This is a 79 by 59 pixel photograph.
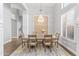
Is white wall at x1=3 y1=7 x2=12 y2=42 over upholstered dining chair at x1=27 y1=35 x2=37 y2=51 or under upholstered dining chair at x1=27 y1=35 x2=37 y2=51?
over

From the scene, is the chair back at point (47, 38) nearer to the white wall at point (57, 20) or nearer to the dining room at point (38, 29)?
the dining room at point (38, 29)

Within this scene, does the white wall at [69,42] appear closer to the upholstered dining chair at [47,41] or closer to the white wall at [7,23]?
the upholstered dining chair at [47,41]

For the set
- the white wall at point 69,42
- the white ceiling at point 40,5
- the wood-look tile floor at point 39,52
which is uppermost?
the white ceiling at point 40,5

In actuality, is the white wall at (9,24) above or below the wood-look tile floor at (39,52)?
above

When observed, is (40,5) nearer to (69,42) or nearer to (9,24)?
(9,24)

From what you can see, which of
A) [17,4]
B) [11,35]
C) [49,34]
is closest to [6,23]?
[11,35]

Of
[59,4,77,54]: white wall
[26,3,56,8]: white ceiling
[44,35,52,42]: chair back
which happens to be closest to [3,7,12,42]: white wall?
[26,3,56,8]: white ceiling

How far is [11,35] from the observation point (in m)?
2.80

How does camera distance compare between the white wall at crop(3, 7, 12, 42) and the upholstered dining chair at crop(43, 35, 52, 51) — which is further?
the upholstered dining chair at crop(43, 35, 52, 51)

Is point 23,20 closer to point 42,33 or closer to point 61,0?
point 42,33

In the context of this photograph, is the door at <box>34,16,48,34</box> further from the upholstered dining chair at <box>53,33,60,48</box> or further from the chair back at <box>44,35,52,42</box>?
the upholstered dining chair at <box>53,33,60,48</box>

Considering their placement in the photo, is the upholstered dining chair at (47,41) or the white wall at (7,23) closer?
the white wall at (7,23)

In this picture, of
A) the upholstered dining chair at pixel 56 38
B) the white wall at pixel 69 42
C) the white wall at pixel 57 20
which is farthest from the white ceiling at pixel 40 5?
the upholstered dining chair at pixel 56 38

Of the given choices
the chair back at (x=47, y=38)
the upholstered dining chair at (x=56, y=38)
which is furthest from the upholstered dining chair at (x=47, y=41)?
the upholstered dining chair at (x=56, y=38)
